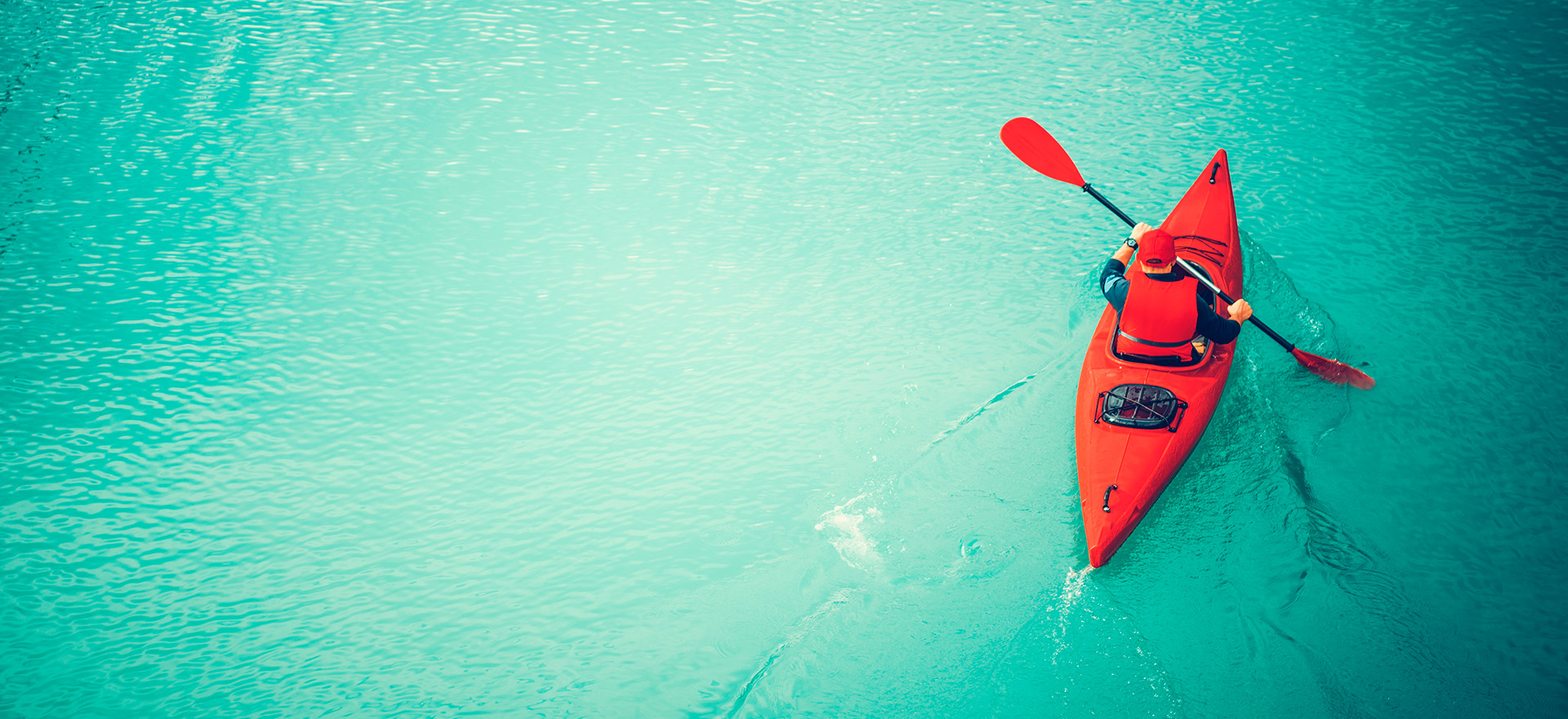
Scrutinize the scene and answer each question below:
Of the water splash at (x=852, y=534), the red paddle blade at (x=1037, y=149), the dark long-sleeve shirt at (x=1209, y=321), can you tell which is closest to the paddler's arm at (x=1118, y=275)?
the dark long-sleeve shirt at (x=1209, y=321)

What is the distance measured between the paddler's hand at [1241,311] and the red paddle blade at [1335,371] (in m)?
0.34

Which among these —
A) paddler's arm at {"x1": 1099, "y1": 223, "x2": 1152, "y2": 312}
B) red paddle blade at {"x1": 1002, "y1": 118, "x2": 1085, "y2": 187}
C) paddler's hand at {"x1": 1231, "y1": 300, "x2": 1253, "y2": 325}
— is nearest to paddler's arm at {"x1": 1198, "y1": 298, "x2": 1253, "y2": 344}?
paddler's hand at {"x1": 1231, "y1": 300, "x2": 1253, "y2": 325}

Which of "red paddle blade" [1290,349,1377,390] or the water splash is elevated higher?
"red paddle blade" [1290,349,1377,390]

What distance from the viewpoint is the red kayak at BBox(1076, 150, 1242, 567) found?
2.72 meters

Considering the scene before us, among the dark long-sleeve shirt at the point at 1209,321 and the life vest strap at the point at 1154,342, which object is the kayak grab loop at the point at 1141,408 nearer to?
the life vest strap at the point at 1154,342

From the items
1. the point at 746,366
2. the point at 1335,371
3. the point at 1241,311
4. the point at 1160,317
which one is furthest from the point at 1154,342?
the point at 746,366

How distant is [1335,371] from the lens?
3.40 metres

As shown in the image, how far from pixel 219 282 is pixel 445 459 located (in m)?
1.94

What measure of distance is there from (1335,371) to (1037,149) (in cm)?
172

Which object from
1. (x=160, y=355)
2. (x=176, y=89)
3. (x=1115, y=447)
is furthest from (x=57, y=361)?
(x=1115, y=447)

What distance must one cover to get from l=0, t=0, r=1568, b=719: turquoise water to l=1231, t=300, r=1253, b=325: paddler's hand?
0.35m

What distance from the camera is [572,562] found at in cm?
308

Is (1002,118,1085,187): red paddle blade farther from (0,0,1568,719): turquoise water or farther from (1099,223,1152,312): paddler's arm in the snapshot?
(1099,223,1152,312): paddler's arm

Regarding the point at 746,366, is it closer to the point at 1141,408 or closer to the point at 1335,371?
the point at 1141,408
